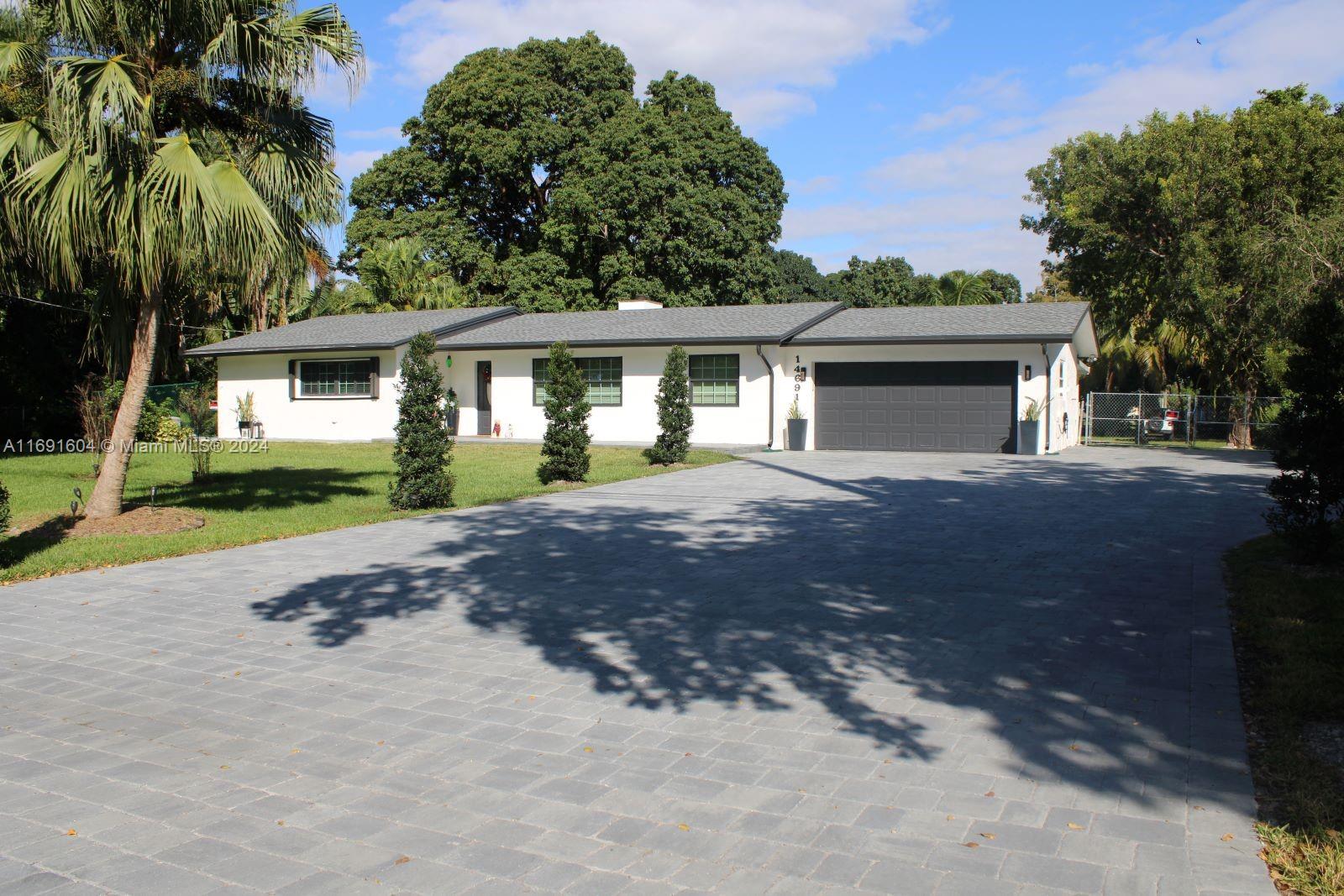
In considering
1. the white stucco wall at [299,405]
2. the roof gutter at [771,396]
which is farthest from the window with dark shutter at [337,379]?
the roof gutter at [771,396]

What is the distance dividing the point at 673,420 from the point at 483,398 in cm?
976

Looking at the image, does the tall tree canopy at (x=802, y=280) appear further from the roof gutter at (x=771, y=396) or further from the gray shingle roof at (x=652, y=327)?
the roof gutter at (x=771, y=396)

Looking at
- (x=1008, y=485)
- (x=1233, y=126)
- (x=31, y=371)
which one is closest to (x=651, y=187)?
(x=1233, y=126)

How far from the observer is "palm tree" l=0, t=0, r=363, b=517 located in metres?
9.52

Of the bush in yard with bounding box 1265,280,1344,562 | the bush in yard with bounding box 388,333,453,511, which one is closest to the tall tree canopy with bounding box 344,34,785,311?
the bush in yard with bounding box 388,333,453,511

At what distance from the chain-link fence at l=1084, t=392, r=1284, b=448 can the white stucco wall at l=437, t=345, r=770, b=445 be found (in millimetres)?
10474

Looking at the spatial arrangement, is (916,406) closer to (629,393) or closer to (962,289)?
(629,393)

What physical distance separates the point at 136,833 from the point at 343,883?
1011 millimetres

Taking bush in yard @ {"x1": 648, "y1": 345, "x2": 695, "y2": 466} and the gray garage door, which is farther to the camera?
the gray garage door

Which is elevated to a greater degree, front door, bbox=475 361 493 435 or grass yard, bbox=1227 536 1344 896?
front door, bbox=475 361 493 435

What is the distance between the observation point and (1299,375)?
8.24m

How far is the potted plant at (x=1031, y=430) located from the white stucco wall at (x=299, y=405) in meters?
16.5

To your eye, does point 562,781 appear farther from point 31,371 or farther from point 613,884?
point 31,371

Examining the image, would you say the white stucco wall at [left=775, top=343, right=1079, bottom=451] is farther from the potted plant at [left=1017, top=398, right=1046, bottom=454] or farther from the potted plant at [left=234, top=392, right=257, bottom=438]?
the potted plant at [left=234, top=392, right=257, bottom=438]
